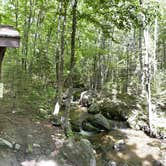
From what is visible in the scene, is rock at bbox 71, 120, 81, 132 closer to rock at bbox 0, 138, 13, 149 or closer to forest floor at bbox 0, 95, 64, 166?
forest floor at bbox 0, 95, 64, 166

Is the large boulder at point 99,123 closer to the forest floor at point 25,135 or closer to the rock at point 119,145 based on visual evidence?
the rock at point 119,145

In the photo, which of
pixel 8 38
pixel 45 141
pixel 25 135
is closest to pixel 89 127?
pixel 45 141

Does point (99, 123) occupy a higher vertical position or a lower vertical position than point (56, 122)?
lower

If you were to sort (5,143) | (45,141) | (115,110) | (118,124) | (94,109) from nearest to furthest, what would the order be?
1. (5,143)
2. (45,141)
3. (118,124)
4. (115,110)
5. (94,109)

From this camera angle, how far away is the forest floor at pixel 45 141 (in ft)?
23.3

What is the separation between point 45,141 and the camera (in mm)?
7863

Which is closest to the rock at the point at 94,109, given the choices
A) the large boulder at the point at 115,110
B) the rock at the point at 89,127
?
the large boulder at the point at 115,110

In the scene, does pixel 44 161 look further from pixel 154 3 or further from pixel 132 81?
pixel 132 81

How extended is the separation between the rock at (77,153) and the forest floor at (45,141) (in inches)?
10.4

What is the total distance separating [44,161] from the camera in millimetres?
6766

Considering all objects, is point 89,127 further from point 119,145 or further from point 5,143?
point 5,143

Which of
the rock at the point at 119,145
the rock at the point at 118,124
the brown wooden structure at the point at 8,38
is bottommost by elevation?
the rock at the point at 119,145

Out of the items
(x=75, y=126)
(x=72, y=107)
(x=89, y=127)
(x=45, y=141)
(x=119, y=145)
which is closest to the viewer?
(x=45, y=141)

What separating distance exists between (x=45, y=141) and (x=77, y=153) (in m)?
1.15
